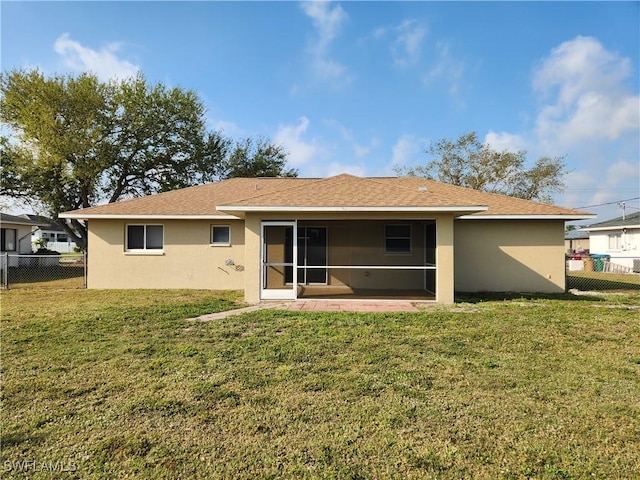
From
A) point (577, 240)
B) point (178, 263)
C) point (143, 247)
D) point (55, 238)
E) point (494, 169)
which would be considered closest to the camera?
point (178, 263)

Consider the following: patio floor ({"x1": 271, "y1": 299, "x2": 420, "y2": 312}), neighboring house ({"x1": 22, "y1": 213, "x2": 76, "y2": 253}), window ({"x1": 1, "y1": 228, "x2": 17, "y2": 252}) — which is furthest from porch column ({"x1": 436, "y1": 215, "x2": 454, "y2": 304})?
neighboring house ({"x1": 22, "y1": 213, "x2": 76, "y2": 253})

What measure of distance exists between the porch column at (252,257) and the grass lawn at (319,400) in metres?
2.48

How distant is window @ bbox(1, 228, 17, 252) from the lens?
20.8 metres

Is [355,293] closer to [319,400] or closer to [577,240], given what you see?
[319,400]

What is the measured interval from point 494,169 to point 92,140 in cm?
3230

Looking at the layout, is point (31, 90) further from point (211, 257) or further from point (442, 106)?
point (442, 106)

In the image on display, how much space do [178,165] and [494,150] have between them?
27497 millimetres

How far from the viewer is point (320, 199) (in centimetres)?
941

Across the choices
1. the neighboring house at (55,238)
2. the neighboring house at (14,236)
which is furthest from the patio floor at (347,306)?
the neighboring house at (55,238)

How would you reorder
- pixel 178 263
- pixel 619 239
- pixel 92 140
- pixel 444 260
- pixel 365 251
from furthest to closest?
pixel 619 239, pixel 92 140, pixel 178 263, pixel 365 251, pixel 444 260

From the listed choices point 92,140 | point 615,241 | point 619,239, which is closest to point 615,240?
point 615,241

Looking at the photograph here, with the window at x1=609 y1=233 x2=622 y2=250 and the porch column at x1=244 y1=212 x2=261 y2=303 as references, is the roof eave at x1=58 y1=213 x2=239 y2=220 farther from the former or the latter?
the window at x1=609 y1=233 x2=622 y2=250

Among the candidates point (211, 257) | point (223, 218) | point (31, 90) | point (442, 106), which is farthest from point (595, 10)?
point (31, 90)

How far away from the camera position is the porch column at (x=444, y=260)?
932 cm
